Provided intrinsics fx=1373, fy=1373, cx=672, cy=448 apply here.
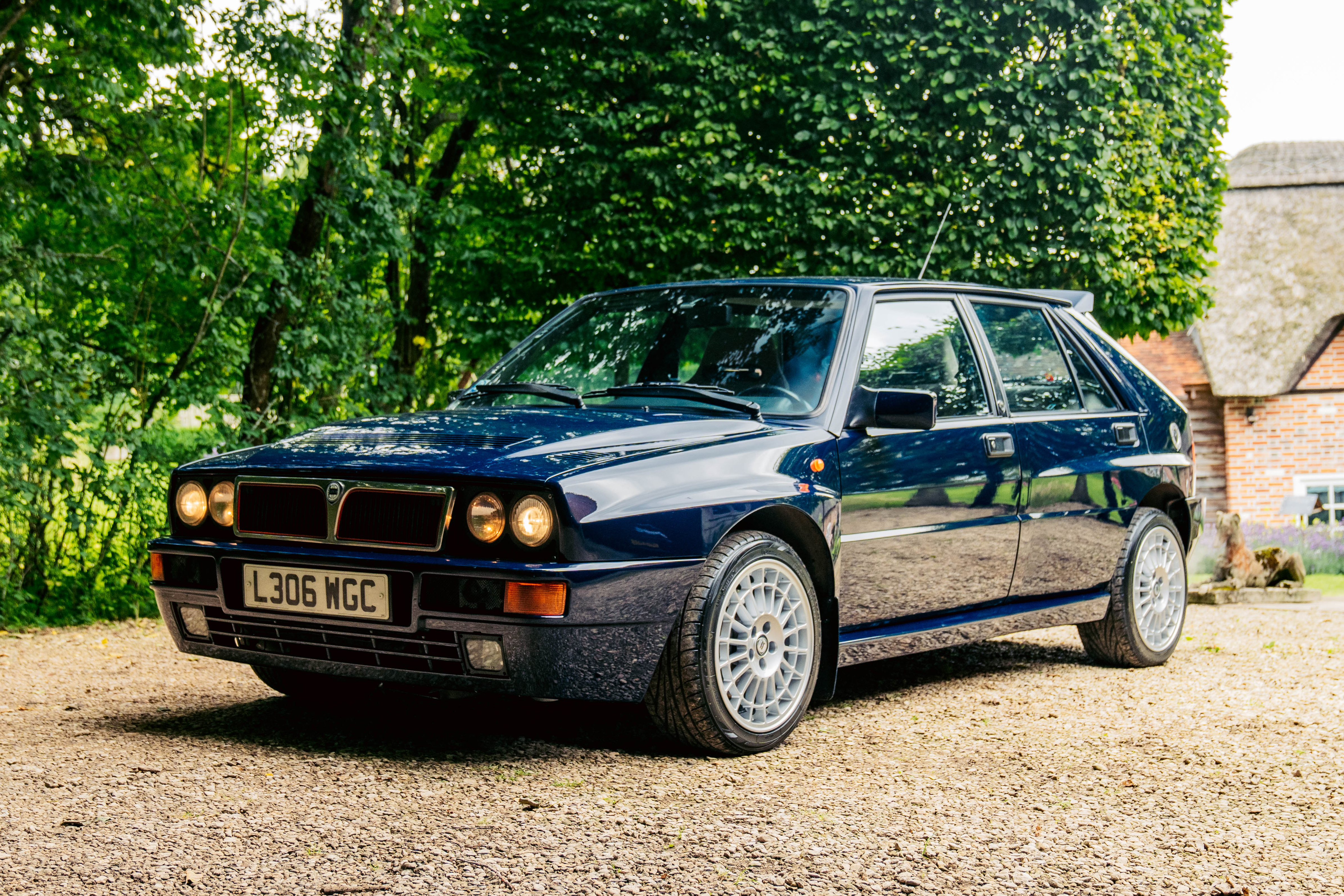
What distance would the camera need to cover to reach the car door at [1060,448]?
19.8 feet

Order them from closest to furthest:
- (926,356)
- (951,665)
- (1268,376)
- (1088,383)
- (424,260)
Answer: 1. (926,356)
2. (1088,383)
3. (951,665)
4. (424,260)
5. (1268,376)

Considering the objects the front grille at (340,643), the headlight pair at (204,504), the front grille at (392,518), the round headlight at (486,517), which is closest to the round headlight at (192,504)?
the headlight pair at (204,504)

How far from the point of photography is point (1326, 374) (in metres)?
24.3

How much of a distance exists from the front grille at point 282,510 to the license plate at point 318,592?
0.13 m

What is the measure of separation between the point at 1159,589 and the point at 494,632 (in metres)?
4.09

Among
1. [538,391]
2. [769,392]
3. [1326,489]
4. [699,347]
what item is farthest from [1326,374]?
[538,391]

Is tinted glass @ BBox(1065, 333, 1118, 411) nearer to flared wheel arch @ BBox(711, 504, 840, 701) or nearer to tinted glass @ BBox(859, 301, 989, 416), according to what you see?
tinted glass @ BBox(859, 301, 989, 416)

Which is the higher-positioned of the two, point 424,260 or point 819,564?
point 424,260

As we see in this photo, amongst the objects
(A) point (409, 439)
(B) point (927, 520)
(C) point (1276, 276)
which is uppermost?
(C) point (1276, 276)

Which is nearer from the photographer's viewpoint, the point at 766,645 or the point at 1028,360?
the point at 766,645

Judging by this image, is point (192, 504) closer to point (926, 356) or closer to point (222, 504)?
point (222, 504)

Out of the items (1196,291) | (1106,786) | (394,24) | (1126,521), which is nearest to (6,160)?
(394,24)

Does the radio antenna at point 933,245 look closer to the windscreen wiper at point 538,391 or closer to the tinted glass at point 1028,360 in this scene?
the tinted glass at point 1028,360

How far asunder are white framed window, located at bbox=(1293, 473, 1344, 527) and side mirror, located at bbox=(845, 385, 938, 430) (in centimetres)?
2131
